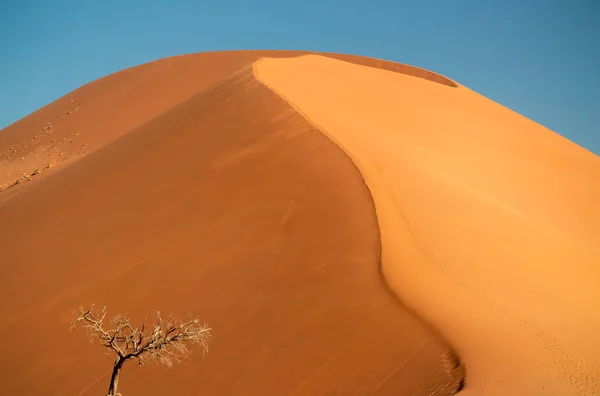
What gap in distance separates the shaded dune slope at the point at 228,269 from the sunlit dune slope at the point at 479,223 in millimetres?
478

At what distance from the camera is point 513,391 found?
18.8 ft

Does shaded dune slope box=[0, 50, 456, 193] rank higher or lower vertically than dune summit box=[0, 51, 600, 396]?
higher

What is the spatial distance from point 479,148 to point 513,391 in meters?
14.3

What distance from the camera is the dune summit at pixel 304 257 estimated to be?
Answer: 698cm

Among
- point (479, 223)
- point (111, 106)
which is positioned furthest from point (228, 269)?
point (111, 106)

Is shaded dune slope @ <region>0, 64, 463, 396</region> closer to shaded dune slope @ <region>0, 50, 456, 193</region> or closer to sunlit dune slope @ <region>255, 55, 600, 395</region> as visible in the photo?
sunlit dune slope @ <region>255, 55, 600, 395</region>

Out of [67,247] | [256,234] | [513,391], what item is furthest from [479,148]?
[513,391]

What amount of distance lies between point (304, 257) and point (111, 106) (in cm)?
2992

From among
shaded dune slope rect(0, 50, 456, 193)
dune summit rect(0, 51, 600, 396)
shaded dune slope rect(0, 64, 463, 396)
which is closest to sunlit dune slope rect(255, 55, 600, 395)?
dune summit rect(0, 51, 600, 396)

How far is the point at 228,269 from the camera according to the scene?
30.7 ft

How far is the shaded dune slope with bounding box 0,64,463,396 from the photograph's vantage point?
7176 mm

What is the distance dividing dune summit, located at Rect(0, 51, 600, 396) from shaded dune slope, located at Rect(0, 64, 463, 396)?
0.11 ft

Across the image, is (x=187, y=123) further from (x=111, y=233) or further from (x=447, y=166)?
(x=447, y=166)

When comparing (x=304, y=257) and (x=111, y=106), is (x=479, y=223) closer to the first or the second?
(x=304, y=257)
